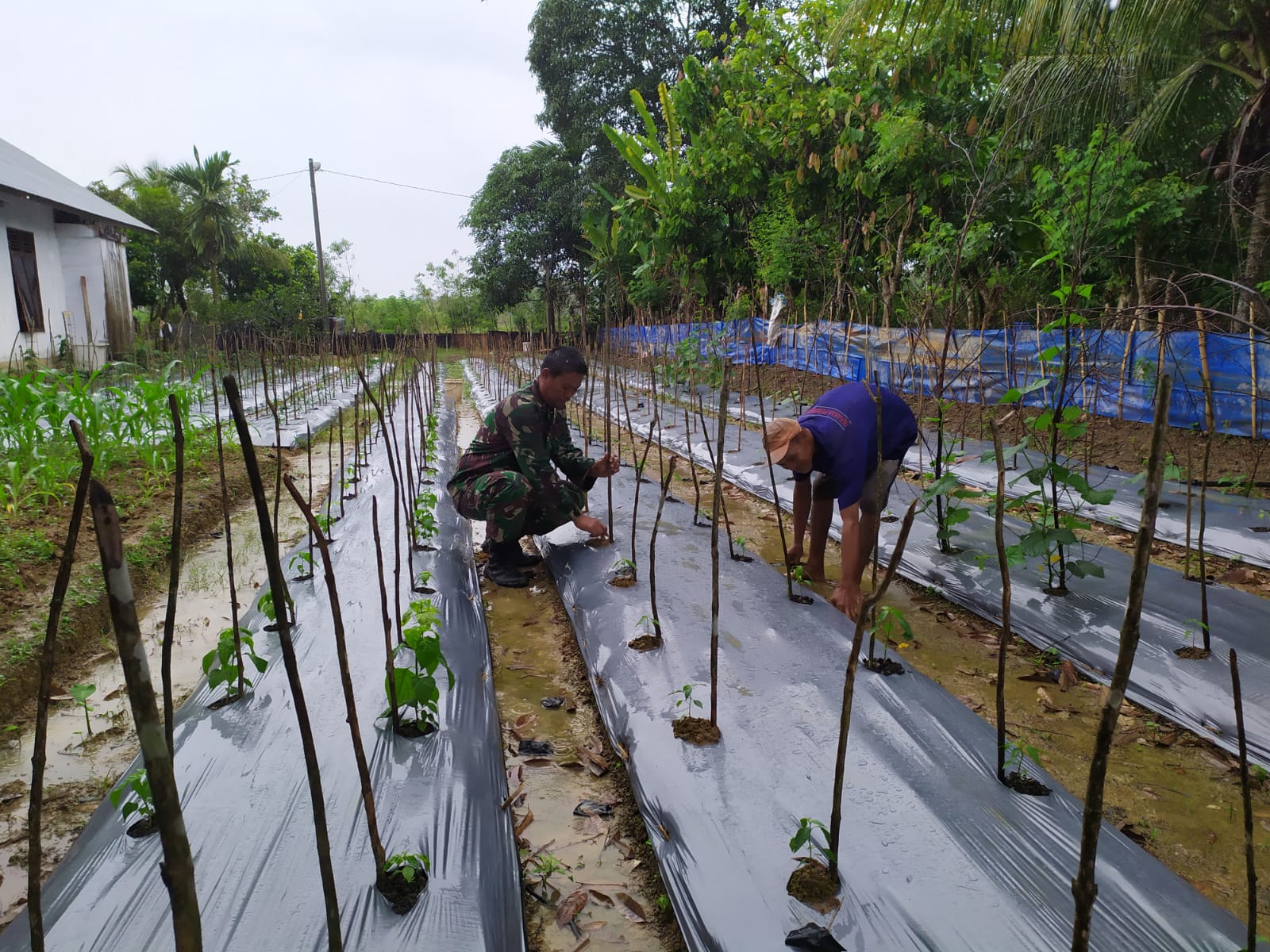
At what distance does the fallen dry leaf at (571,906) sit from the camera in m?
1.78

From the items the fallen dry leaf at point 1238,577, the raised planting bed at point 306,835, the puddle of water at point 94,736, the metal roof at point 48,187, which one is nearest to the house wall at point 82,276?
the metal roof at point 48,187

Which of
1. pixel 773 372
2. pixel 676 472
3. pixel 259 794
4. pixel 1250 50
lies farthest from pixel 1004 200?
pixel 259 794

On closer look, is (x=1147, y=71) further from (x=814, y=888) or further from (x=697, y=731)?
(x=814, y=888)

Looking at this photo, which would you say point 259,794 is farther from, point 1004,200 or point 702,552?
point 1004,200

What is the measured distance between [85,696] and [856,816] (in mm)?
2230

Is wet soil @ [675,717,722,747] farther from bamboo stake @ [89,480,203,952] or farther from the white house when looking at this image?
the white house

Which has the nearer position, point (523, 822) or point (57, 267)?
point (523, 822)

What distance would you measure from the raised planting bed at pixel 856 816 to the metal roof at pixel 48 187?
1153 cm

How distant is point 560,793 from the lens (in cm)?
225

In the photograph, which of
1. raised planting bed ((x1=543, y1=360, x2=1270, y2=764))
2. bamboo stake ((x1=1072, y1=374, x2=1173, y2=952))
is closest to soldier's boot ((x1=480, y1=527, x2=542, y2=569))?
raised planting bed ((x1=543, y1=360, x2=1270, y2=764))

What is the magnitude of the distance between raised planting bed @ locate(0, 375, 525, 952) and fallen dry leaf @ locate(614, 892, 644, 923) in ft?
1.05

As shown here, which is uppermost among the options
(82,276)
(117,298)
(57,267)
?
(57,267)

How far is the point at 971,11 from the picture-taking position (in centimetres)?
691

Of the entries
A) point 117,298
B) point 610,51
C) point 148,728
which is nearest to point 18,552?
point 148,728
